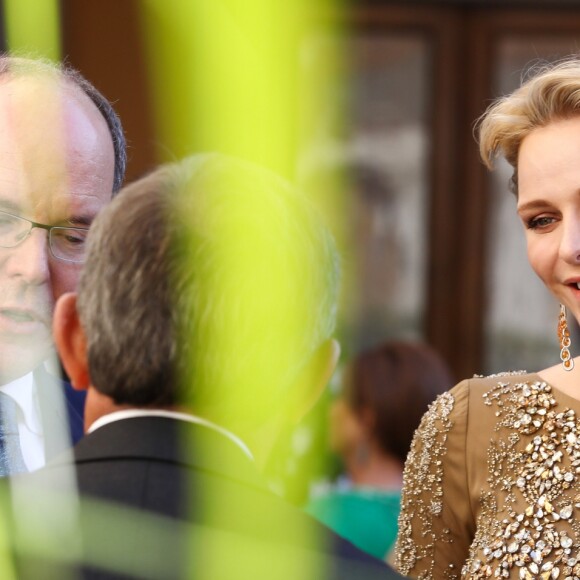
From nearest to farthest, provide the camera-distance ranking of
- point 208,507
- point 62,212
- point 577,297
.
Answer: point 208,507
point 62,212
point 577,297

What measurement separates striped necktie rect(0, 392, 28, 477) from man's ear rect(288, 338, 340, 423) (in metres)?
0.38

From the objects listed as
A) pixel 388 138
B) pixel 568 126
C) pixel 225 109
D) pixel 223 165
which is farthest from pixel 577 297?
pixel 388 138

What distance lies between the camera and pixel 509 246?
12.3ft

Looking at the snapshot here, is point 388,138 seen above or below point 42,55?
below

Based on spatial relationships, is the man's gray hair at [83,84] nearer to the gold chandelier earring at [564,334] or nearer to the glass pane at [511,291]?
the gold chandelier earring at [564,334]

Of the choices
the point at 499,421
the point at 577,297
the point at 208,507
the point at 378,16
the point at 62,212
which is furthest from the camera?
the point at 378,16

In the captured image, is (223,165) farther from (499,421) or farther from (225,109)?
(499,421)

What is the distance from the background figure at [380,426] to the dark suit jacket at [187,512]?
1.25 m

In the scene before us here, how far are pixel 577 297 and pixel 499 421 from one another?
0.75 ft

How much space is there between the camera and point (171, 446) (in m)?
0.98

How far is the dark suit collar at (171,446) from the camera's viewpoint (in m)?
0.98

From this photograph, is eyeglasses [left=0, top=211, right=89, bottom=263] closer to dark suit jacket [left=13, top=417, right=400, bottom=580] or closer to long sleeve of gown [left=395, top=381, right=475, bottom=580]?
dark suit jacket [left=13, top=417, right=400, bottom=580]

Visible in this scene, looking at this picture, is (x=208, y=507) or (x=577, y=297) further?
(x=577, y=297)

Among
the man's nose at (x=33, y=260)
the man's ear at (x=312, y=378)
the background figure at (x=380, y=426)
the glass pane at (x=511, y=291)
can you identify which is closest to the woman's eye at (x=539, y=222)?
the man's ear at (x=312, y=378)
